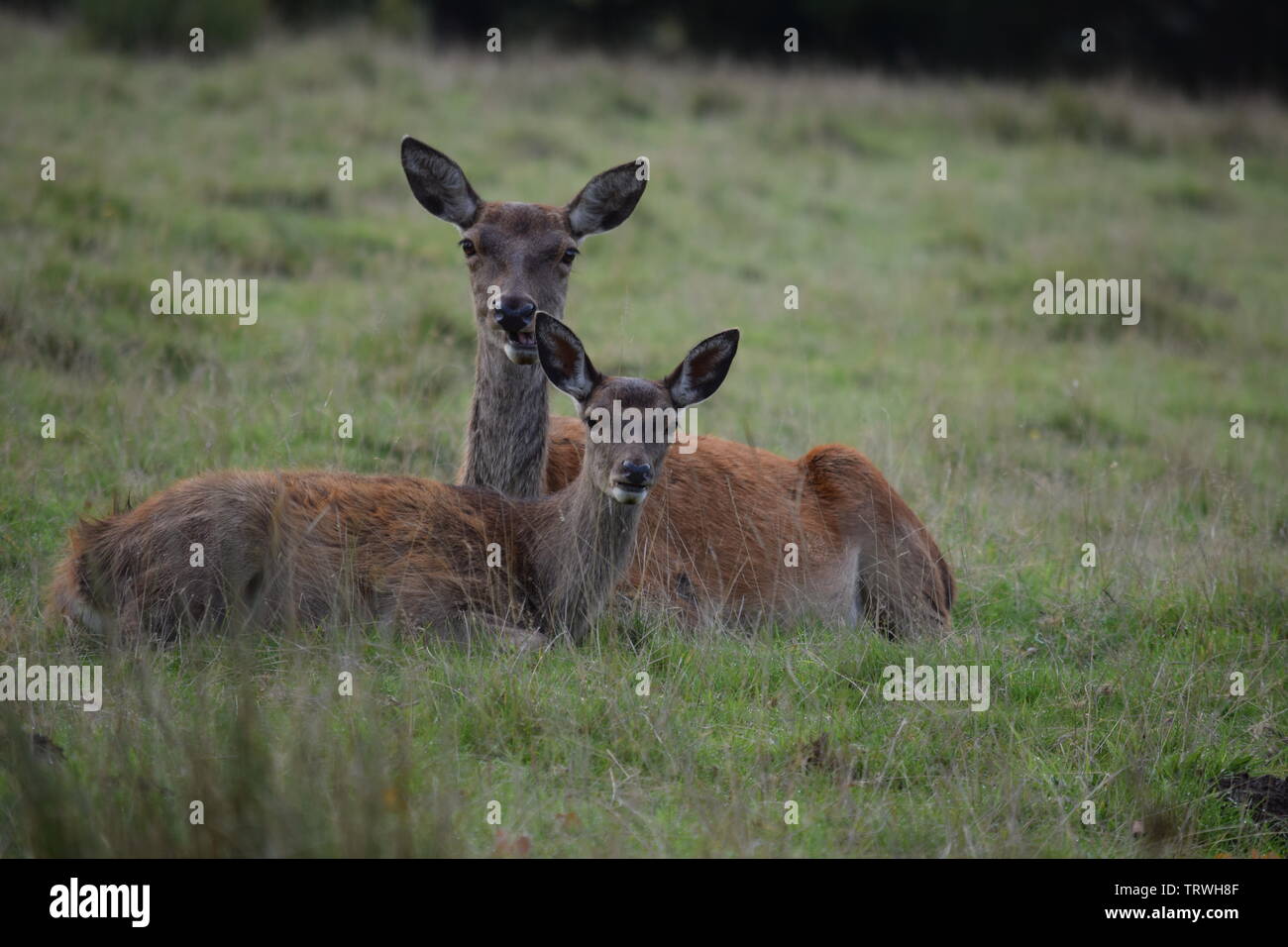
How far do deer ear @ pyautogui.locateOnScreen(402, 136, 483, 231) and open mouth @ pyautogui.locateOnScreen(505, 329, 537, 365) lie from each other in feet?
2.82

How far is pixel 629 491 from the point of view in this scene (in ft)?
19.5

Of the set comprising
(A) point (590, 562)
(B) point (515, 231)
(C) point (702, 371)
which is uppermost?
(B) point (515, 231)

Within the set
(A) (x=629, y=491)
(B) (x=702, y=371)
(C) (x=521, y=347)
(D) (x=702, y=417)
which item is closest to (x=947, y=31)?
(D) (x=702, y=417)

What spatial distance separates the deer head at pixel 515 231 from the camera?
700cm

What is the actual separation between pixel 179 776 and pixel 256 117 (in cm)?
1122

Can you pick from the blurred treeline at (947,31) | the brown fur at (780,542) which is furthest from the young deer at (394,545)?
the blurred treeline at (947,31)

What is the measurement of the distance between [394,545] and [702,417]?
12.9ft

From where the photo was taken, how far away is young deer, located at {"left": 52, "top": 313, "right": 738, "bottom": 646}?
231 inches

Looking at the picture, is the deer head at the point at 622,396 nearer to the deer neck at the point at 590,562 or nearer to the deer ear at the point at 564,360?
the deer ear at the point at 564,360

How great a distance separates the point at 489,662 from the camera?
5805mm

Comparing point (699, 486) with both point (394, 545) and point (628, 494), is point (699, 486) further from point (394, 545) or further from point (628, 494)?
point (394, 545)

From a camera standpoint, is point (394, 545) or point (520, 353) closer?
point (394, 545)
